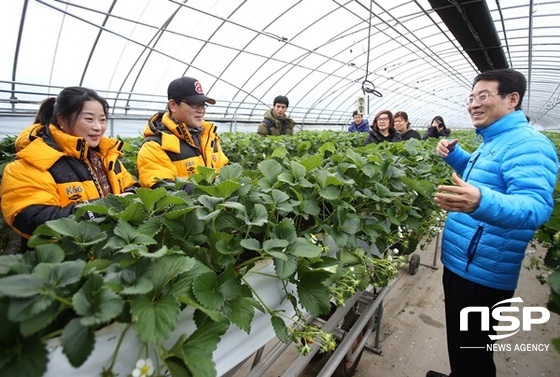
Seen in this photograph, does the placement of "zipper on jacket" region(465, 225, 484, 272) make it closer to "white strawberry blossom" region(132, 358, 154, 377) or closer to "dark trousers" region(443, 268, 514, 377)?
→ "dark trousers" region(443, 268, 514, 377)

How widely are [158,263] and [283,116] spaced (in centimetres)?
524

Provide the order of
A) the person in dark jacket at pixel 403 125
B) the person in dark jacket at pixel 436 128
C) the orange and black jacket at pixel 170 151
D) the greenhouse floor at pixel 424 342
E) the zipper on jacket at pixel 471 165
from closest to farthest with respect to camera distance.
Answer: the zipper on jacket at pixel 471 165 < the orange and black jacket at pixel 170 151 < the greenhouse floor at pixel 424 342 < the person in dark jacket at pixel 403 125 < the person in dark jacket at pixel 436 128

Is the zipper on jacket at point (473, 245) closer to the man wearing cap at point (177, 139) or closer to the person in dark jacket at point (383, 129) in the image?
the man wearing cap at point (177, 139)

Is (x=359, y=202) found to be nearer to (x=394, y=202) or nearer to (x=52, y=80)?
(x=394, y=202)

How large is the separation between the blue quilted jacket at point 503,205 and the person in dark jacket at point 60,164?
6.69 feet

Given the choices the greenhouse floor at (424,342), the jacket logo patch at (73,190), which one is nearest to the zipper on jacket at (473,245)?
the greenhouse floor at (424,342)

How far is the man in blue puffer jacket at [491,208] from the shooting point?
1355 millimetres

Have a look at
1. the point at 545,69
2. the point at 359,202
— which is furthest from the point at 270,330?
the point at 545,69

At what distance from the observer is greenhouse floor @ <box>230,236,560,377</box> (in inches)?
102

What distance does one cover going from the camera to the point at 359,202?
1641 mm

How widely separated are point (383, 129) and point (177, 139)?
3.33 metres

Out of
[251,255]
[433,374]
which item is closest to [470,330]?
[433,374]

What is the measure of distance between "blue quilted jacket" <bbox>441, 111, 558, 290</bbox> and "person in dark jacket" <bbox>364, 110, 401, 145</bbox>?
2768 mm

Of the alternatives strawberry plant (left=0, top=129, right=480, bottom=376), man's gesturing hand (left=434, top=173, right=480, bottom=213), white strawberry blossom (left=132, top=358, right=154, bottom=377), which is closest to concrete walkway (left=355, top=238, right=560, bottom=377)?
man's gesturing hand (left=434, top=173, right=480, bottom=213)
